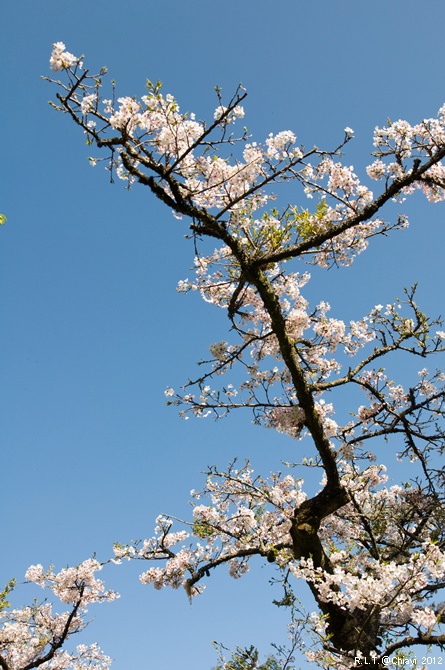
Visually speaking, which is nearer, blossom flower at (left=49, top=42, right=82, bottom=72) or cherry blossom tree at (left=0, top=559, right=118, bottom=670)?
blossom flower at (left=49, top=42, right=82, bottom=72)

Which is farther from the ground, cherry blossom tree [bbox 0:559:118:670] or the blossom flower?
the blossom flower

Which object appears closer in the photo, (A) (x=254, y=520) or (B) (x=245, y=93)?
(B) (x=245, y=93)

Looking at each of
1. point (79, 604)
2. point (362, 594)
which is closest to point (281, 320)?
point (362, 594)

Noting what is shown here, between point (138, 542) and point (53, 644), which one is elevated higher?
point (138, 542)

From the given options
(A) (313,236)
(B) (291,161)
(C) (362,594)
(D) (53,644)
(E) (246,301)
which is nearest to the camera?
(C) (362,594)

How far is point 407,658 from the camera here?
181 inches

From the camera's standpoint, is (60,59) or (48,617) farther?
(48,617)

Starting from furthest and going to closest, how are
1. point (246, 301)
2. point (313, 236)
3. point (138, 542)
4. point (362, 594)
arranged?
point (138, 542) < point (246, 301) < point (313, 236) < point (362, 594)

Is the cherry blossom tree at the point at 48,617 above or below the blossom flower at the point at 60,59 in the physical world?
below

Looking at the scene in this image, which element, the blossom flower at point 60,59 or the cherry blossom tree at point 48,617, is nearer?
the blossom flower at point 60,59

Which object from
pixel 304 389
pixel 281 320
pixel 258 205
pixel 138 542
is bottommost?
pixel 138 542

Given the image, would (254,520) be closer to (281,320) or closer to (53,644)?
(281,320)

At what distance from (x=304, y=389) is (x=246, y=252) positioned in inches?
84.3

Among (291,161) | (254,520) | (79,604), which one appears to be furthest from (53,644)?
(291,161)
